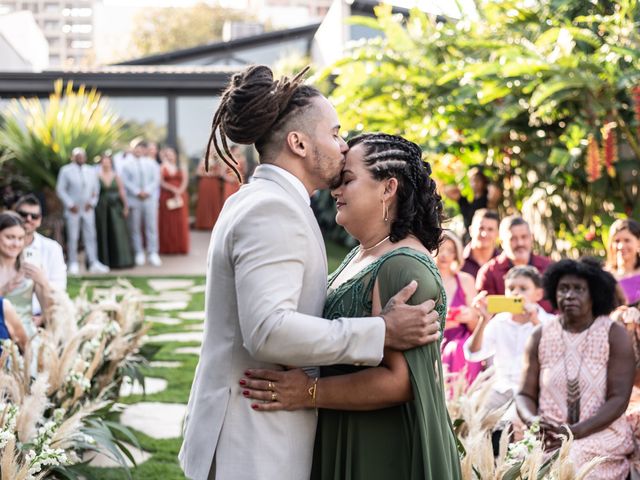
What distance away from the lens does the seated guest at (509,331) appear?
6.13 metres

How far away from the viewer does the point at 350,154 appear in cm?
311

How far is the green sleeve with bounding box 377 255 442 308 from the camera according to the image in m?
2.90

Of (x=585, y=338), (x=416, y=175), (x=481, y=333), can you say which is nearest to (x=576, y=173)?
(x=481, y=333)

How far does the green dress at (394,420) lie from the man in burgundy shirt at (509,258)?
4.61 metres

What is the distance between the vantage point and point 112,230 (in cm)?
1697

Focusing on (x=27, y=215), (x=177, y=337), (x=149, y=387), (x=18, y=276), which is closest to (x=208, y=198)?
(x=177, y=337)

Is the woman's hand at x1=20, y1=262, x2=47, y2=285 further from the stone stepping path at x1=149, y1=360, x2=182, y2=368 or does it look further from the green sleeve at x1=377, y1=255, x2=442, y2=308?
the green sleeve at x1=377, y1=255, x2=442, y2=308

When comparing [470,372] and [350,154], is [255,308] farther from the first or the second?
[470,372]

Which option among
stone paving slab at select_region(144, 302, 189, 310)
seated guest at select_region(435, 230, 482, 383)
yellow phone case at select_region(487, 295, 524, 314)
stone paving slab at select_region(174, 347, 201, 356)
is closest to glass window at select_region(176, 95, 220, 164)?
stone paving slab at select_region(144, 302, 189, 310)

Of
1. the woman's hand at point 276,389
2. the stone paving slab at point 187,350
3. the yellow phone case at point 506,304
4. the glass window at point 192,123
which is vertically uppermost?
the glass window at point 192,123

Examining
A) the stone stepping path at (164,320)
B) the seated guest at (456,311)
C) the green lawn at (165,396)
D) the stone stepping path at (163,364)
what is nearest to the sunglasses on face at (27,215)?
the green lawn at (165,396)

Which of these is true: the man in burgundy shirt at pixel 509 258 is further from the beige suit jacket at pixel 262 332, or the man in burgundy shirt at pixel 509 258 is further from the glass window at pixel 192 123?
the glass window at pixel 192 123

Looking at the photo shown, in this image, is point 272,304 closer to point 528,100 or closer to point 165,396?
point 165,396

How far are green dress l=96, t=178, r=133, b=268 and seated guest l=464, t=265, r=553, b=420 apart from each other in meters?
11.4
